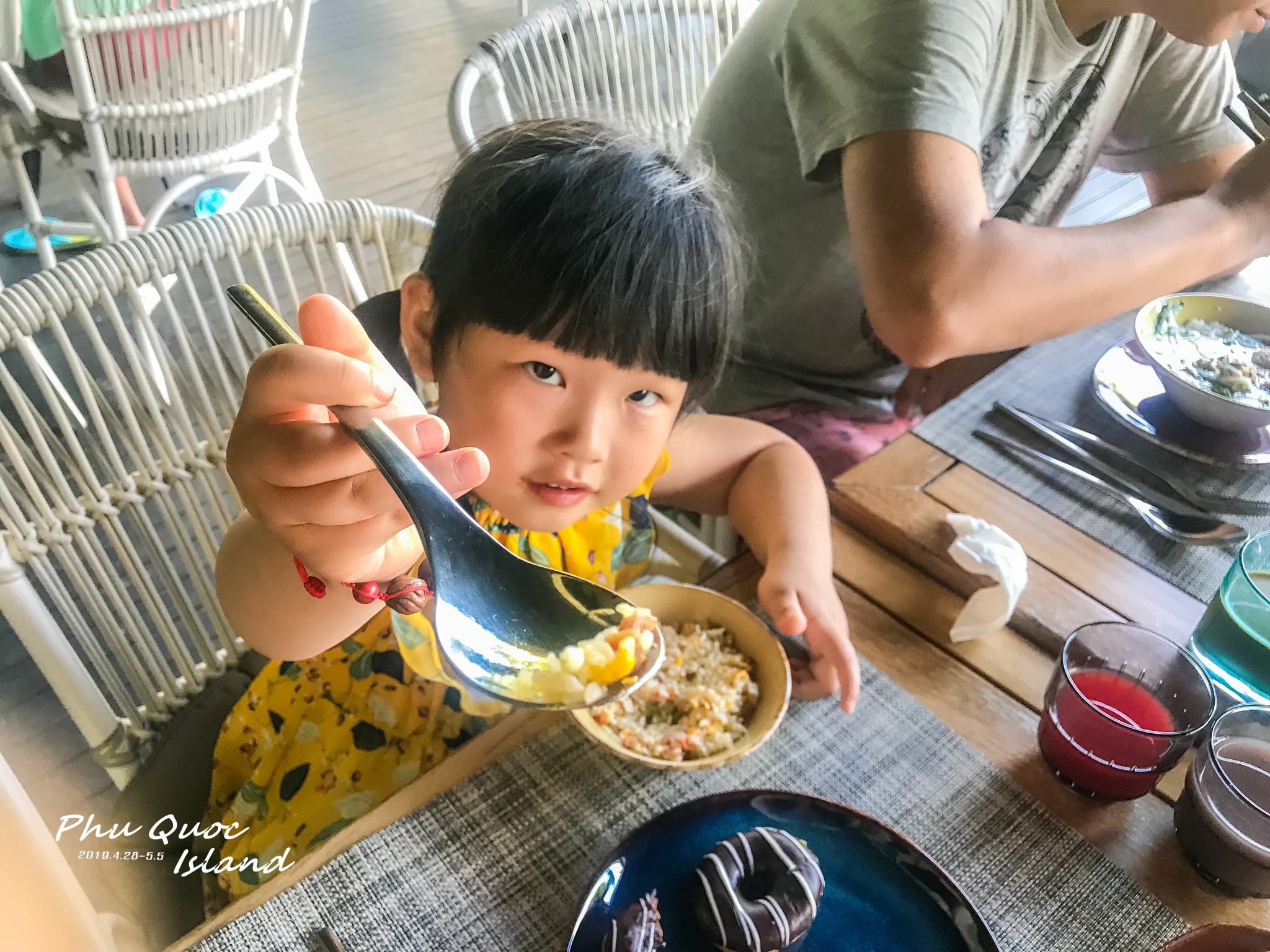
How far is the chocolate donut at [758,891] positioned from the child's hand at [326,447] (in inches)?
10.7

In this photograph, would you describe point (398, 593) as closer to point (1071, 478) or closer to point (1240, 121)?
point (1071, 478)

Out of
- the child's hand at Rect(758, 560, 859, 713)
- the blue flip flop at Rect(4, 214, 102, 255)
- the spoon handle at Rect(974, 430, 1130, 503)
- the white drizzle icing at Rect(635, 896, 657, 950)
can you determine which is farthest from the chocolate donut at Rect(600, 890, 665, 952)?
the blue flip flop at Rect(4, 214, 102, 255)

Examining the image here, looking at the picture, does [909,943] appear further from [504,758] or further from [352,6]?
[352,6]

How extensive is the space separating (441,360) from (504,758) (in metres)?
0.36

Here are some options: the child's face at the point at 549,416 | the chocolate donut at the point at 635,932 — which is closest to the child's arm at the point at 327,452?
the child's face at the point at 549,416

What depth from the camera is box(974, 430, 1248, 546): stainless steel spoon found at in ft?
2.55

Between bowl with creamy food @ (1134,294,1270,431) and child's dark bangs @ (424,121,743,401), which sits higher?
child's dark bangs @ (424,121,743,401)

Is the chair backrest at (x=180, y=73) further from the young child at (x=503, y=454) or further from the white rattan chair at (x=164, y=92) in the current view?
the young child at (x=503, y=454)

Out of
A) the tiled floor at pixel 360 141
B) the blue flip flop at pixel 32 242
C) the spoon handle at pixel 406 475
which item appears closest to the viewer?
the spoon handle at pixel 406 475

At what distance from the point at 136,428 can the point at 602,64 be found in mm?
904

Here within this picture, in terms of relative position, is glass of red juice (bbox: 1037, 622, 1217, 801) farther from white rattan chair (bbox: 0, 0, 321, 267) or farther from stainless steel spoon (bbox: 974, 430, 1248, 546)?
white rattan chair (bbox: 0, 0, 321, 267)

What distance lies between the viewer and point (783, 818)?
0.57 metres

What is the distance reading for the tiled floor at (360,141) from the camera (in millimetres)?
1341

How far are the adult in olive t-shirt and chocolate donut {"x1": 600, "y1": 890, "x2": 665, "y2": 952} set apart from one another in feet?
1.93
